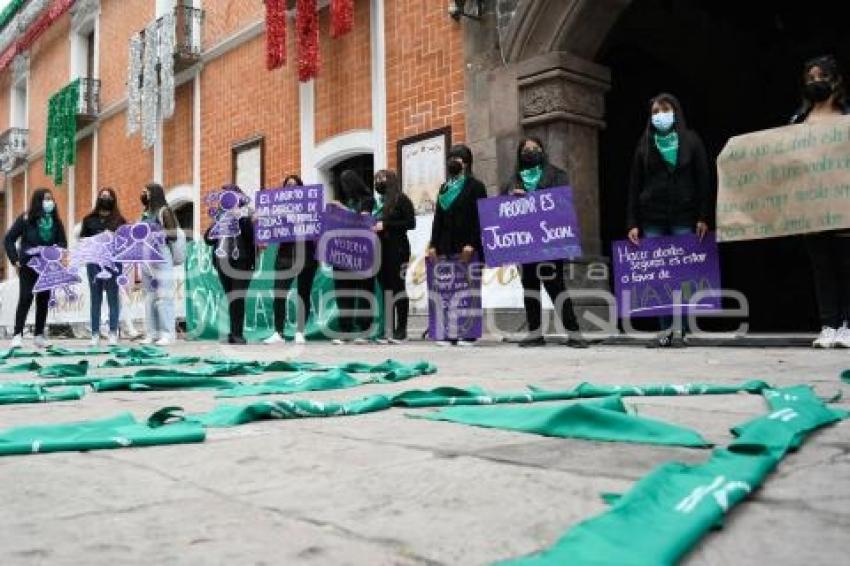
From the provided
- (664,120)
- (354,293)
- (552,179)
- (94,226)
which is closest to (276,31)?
Result: (94,226)

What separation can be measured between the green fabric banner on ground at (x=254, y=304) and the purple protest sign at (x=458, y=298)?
1.01m

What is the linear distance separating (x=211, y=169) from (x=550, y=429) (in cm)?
1361

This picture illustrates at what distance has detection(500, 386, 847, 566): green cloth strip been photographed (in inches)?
44.0

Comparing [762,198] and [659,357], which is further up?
[762,198]

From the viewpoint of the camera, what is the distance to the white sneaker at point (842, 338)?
5664 mm

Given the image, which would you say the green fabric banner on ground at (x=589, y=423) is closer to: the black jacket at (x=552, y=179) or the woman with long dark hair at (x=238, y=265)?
the black jacket at (x=552, y=179)

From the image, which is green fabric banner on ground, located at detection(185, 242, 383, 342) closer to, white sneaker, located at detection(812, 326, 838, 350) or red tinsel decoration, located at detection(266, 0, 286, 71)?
red tinsel decoration, located at detection(266, 0, 286, 71)

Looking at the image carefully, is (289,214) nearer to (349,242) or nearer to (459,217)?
(349,242)

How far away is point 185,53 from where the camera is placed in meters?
15.2

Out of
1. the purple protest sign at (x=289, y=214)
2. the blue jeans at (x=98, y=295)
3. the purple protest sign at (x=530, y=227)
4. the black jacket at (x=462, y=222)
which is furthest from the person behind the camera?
the blue jeans at (x=98, y=295)

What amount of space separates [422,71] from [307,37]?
245 cm

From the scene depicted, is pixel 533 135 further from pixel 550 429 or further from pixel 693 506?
pixel 693 506

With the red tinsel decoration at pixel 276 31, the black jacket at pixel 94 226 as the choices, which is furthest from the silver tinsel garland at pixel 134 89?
the black jacket at pixel 94 226

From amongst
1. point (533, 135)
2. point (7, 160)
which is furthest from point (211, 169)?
point (7, 160)
